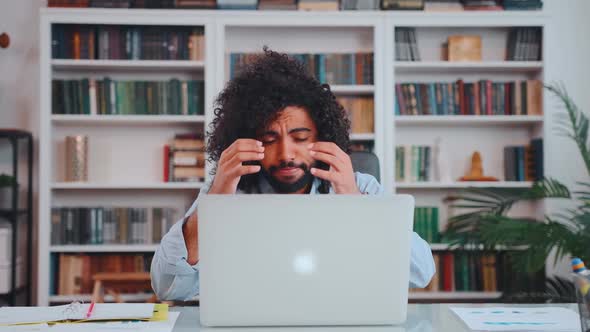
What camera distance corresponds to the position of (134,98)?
11.8 feet

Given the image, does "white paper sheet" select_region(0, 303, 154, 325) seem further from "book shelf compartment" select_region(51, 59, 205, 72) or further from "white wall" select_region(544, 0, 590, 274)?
"white wall" select_region(544, 0, 590, 274)

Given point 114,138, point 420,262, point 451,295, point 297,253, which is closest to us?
point 297,253

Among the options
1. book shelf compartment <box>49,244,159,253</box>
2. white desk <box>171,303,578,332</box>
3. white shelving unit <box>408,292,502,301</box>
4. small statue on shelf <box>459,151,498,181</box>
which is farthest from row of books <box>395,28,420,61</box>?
white desk <box>171,303,578,332</box>

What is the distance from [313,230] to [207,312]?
23cm

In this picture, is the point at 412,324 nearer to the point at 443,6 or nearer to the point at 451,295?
the point at 451,295

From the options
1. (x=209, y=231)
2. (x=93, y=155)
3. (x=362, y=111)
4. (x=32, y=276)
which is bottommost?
(x=32, y=276)

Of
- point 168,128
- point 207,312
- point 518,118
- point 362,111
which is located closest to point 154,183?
point 168,128

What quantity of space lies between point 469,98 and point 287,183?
2167mm

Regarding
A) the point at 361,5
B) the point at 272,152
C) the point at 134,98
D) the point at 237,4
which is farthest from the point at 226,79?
the point at 272,152

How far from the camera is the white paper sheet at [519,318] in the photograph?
111cm

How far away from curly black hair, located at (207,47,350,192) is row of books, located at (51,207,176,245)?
5.29ft

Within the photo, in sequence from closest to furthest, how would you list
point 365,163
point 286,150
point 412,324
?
1. point 412,324
2. point 286,150
3. point 365,163

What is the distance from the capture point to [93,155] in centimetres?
371

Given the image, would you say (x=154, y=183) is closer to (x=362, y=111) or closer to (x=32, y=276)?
(x=32, y=276)
